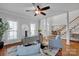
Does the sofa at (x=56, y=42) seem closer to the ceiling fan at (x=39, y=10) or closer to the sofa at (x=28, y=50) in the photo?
the sofa at (x=28, y=50)

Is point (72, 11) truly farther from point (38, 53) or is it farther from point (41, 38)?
point (38, 53)

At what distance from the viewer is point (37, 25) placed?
7.43 feet

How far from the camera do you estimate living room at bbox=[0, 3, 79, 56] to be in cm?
217

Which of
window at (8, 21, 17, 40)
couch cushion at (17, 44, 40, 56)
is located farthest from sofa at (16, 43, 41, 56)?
window at (8, 21, 17, 40)

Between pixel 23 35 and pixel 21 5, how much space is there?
23.4 inches

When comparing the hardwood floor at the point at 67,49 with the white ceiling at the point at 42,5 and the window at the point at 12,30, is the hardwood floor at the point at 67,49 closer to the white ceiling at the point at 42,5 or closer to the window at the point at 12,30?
the window at the point at 12,30

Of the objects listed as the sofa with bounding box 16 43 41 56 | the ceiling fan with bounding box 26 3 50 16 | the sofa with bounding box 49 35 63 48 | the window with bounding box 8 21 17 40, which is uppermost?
the ceiling fan with bounding box 26 3 50 16

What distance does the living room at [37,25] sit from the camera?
2172 millimetres

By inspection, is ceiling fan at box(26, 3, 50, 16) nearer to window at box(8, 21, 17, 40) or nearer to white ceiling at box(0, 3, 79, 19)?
white ceiling at box(0, 3, 79, 19)

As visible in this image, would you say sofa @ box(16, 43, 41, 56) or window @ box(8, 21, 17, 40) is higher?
window @ box(8, 21, 17, 40)

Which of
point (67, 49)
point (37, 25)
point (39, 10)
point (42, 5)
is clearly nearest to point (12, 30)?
point (37, 25)

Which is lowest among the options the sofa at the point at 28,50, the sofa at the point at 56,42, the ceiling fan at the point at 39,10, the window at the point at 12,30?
the sofa at the point at 28,50

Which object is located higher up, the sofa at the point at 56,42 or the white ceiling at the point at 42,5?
the white ceiling at the point at 42,5

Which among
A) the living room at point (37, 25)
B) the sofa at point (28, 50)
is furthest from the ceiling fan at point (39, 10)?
the sofa at point (28, 50)
